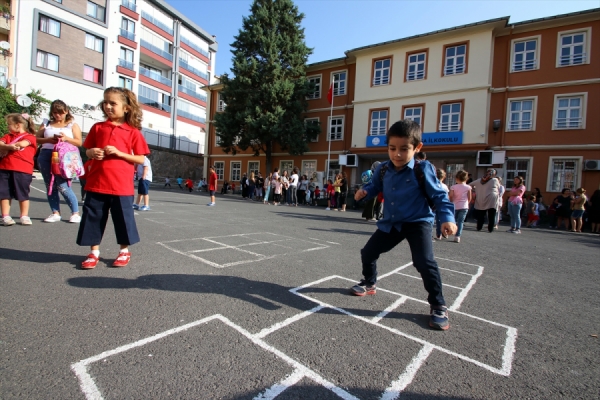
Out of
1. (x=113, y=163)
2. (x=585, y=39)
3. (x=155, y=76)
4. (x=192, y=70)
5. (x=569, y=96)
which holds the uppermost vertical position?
(x=192, y=70)

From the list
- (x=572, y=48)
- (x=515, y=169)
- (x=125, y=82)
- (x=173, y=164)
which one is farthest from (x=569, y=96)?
(x=125, y=82)

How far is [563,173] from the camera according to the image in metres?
17.4

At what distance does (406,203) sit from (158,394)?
225 centimetres

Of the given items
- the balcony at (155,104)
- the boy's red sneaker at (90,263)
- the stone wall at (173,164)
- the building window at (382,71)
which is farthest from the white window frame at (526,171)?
the balcony at (155,104)

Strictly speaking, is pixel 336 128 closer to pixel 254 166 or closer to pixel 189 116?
pixel 254 166

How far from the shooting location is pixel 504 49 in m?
19.0

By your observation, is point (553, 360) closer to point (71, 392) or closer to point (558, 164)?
point (71, 392)

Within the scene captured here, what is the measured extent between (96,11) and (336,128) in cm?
2956

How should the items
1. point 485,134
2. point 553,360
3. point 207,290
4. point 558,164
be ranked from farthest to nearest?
point 485,134 < point 558,164 < point 207,290 < point 553,360

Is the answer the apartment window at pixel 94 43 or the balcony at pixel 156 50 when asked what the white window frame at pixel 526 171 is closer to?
the apartment window at pixel 94 43

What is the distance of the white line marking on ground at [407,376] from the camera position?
1668 millimetres

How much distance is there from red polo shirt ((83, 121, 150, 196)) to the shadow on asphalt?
92 cm

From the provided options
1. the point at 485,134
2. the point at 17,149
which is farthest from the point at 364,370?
the point at 485,134

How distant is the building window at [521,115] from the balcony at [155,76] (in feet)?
129
